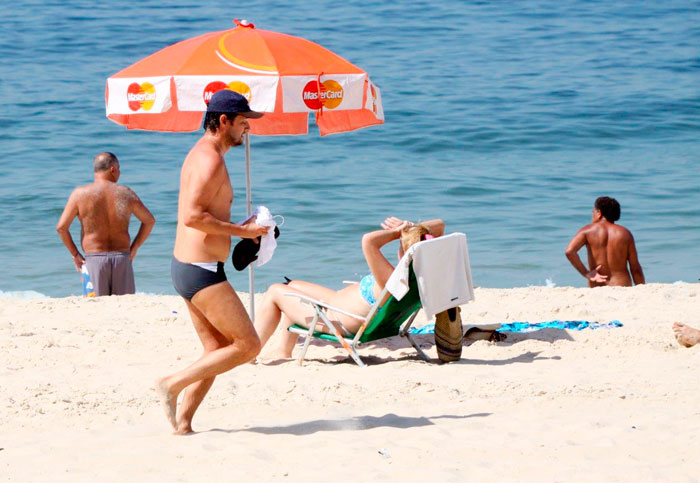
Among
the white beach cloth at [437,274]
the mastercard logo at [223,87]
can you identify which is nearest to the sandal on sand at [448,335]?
the white beach cloth at [437,274]

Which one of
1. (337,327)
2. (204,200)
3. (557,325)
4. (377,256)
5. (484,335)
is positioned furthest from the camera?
(557,325)

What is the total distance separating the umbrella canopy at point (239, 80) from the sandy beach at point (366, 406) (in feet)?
4.91

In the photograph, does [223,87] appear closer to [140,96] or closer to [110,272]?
[140,96]

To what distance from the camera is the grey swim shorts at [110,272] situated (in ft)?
25.1

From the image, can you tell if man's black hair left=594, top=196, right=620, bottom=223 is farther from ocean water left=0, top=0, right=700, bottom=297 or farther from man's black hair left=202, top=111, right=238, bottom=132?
man's black hair left=202, top=111, right=238, bottom=132

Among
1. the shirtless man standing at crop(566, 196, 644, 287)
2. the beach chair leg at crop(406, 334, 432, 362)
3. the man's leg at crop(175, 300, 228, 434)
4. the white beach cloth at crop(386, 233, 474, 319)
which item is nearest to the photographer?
the man's leg at crop(175, 300, 228, 434)

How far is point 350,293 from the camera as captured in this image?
5727mm

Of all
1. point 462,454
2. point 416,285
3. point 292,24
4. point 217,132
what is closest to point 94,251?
point 416,285

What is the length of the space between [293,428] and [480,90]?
1550cm

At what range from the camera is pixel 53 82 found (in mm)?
19500

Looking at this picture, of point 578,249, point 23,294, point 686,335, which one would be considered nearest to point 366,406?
point 686,335

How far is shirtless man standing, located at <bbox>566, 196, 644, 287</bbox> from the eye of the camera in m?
8.14

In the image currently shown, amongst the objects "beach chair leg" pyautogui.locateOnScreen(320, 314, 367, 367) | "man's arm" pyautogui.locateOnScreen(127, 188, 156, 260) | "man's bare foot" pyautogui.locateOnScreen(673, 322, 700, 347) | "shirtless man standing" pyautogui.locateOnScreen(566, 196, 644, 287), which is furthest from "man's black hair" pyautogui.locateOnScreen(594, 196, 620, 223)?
"man's arm" pyautogui.locateOnScreen(127, 188, 156, 260)

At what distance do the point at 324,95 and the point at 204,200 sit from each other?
1.82 m
